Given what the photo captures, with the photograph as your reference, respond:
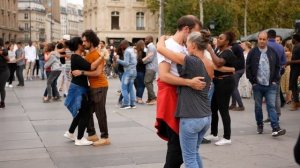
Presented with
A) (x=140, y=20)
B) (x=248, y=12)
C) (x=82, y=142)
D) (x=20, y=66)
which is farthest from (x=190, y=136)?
(x=140, y=20)

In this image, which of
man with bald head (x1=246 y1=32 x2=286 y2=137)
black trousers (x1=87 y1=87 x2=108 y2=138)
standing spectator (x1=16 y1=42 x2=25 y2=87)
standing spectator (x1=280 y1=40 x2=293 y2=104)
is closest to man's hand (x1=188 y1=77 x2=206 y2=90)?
black trousers (x1=87 y1=87 x2=108 y2=138)

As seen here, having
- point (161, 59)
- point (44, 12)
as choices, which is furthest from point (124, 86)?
point (44, 12)

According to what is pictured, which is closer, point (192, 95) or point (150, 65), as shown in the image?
point (192, 95)

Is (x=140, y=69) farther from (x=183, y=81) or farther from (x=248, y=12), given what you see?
(x=248, y=12)

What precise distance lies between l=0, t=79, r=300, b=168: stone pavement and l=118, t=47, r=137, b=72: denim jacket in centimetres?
158

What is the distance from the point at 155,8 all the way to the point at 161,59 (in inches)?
2287

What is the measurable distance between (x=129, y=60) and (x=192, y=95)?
8646 mm

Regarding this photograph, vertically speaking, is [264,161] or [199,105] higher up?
[199,105]

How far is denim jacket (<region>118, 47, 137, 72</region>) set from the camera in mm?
13336

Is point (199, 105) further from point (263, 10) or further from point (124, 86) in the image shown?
point (263, 10)

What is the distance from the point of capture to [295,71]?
12.9m

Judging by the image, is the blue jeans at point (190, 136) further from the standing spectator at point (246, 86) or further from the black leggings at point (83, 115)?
the standing spectator at point (246, 86)

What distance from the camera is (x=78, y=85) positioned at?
26.7 ft

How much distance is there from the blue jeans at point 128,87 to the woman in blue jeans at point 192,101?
8.45 metres
